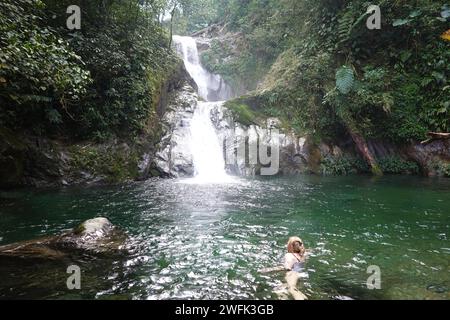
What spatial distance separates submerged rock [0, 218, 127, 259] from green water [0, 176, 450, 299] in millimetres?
337

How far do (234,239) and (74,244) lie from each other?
3230 mm

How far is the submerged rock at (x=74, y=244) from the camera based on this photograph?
6.32 metres

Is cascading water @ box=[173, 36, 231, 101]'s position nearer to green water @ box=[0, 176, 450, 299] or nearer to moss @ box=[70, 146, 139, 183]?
moss @ box=[70, 146, 139, 183]

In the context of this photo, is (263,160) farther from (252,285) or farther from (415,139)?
(252,285)

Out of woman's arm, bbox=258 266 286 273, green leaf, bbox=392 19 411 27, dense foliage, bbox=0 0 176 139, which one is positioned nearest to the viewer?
woman's arm, bbox=258 266 286 273

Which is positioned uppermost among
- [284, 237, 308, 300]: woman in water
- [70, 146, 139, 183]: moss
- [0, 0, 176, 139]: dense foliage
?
[0, 0, 176, 139]: dense foliage

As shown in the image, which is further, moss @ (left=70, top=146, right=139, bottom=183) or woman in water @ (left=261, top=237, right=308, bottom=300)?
moss @ (left=70, top=146, right=139, bottom=183)

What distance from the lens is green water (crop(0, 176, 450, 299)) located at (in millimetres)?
5134

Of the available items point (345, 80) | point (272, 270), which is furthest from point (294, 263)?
point (345, 80)

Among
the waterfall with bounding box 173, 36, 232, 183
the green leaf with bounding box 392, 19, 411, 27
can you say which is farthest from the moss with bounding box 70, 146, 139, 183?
the green leaf with bounding box 392, 19, 411, 27

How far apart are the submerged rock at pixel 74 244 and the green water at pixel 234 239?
1.11ft

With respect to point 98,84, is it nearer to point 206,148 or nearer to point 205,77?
point 206,148

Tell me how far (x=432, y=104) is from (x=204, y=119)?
497 inches

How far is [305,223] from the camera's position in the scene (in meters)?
8.97
